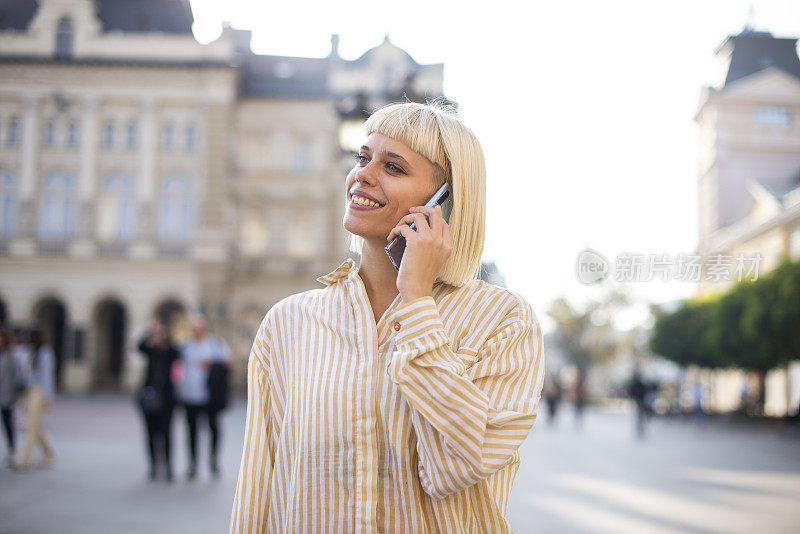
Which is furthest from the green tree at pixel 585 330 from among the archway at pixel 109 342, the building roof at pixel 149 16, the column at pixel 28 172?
the column at pixel 28 172

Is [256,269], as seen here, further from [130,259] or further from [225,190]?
[130,259]

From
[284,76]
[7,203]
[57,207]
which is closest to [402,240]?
[7,203]

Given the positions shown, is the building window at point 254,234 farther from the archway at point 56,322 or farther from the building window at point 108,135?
the building window at point 108,135

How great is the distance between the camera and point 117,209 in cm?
3222

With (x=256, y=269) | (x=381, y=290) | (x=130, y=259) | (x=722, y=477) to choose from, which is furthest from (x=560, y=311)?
(x=381, y=290)

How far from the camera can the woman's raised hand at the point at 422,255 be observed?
6.77 feet

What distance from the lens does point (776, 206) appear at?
17.5 metres

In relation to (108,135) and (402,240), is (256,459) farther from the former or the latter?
(108,135)

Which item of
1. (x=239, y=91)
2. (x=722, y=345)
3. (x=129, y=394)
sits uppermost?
(x=239, y=91)

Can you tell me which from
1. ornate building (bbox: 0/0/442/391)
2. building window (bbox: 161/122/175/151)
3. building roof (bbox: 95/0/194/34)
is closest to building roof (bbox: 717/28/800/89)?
ornate building (bbox: 0/0/442/391)

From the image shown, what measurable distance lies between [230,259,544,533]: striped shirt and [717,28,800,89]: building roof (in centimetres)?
812

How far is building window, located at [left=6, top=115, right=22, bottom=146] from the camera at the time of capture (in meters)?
15.9

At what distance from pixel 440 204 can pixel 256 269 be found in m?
38.8

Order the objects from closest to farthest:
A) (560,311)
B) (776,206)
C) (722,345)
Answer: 1. (776,206)
2. (722,345)
3. (560,311)
